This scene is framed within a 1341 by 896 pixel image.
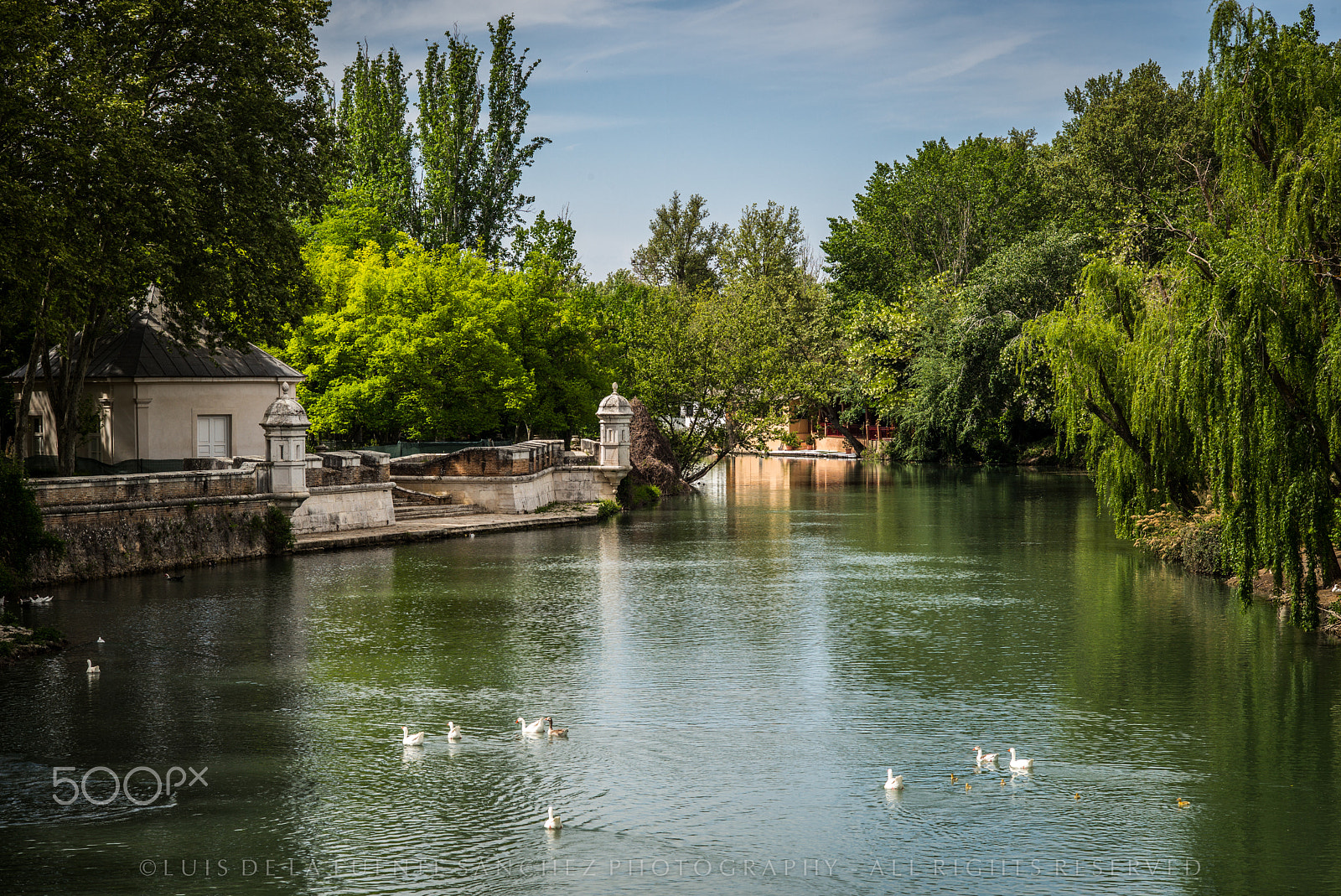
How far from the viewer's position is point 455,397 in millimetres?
41281

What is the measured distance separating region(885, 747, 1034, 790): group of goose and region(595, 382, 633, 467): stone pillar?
3035 centimetres

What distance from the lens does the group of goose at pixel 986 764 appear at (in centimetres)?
1104

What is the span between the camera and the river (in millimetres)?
9445

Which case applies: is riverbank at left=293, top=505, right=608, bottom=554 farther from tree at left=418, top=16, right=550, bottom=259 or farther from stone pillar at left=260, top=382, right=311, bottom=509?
tree at left=418, top=16, right=550, bottom=259

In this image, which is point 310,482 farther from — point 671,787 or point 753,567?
point 671,787

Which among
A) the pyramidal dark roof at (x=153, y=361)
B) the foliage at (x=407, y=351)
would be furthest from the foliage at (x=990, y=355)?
the pyramidal dark roof at (x=153, y=361)

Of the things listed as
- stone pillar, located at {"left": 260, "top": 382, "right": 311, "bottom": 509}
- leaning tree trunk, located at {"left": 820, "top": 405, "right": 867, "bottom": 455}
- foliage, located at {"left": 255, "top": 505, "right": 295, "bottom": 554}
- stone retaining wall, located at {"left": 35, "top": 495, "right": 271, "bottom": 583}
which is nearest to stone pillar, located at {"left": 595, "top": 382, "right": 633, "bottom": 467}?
stone pillar, located at {"left": 260, "top": 382, "right": 311, "bottom": 509}

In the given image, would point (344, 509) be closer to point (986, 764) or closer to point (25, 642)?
point (25, 642)

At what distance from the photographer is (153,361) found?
32469mm

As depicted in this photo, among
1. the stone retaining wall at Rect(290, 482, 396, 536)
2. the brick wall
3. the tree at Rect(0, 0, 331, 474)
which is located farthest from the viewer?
the stone retaining wall at Rect(290, 482, 396, 536)

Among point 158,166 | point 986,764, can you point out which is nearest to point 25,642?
point 158,166

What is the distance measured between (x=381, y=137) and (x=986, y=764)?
54532 mm

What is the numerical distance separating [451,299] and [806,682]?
28.3 meters

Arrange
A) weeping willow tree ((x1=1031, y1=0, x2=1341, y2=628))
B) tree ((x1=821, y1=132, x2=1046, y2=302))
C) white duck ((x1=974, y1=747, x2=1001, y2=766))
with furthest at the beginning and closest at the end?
tree ((x1=821, y1=132, x2=1046, y2=302)), weeping willow tree ((x1=1031, y1=0, x2=1341, y2=628)), white duck ((x1=974, y1=747, x2=1001, y2=766))
